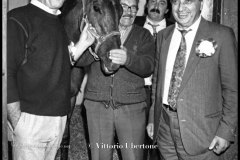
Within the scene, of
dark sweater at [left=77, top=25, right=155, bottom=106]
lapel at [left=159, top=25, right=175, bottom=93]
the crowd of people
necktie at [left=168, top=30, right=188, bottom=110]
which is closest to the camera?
the crowd of people

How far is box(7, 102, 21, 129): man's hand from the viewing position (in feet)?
5.99

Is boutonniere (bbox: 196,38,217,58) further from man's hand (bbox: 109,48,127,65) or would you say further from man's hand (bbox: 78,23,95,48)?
man's hand (bbox: 78,23,95,48)

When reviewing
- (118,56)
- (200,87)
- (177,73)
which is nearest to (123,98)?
(118,56)

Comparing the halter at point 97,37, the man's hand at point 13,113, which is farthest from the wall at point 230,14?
the man's hand at point 13,113

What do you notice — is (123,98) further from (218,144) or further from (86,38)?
(218,144)

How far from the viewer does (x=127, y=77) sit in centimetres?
252

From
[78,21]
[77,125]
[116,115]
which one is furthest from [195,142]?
[77,125]

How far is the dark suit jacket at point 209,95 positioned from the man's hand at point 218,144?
0.08 ft

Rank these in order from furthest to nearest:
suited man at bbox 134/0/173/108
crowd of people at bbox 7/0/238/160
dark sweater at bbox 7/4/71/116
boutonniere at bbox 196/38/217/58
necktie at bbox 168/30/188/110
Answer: suited man at bbox 134/0/173/108 → necktie at bbox 168/30/188/110 → boutonniere at bbox 196/38/217/58 → crowd of people at bbox 7/0/238/160 → dark sweater at bbox 7/4/71/116

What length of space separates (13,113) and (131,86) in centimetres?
94

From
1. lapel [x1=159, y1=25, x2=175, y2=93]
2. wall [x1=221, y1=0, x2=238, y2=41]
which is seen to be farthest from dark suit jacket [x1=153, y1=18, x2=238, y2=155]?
wall [x1=221, y1=0, x2=238, y2=41]

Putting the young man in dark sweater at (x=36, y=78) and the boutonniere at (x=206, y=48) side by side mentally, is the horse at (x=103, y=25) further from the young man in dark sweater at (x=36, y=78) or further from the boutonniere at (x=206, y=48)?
the boutonniere at (x=206, y=48)

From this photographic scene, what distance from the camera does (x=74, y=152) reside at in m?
4.13

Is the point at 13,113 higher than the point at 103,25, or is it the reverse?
the point at 103,25
